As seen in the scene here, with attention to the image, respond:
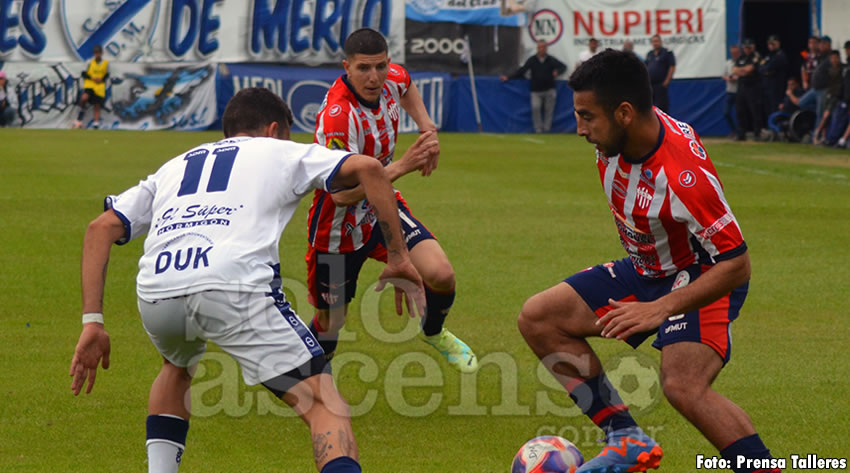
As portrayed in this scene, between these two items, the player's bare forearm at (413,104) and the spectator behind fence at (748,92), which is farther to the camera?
the spectator behind fence at (748,92)

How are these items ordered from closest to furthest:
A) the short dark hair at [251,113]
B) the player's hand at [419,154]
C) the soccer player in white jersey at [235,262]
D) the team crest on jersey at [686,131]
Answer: the soccer player in white jersey at [235,262], the short dark hair at [251,113], the team crest on jersey at [686,131], the player's hand at [419,154]

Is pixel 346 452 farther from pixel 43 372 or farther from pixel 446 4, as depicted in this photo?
pixel 446 4

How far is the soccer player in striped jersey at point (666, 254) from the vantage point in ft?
15.6

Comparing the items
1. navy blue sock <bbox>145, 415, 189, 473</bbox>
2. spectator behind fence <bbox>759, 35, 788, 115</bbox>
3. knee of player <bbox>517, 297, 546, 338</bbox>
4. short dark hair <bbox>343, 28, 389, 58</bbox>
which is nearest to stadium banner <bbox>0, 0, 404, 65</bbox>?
spectator behind fence <bbox>759, 35, 788, 115</bbox>

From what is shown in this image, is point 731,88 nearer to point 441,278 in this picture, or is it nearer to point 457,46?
point 457,46

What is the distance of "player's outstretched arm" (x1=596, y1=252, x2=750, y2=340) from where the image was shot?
4.67 metres

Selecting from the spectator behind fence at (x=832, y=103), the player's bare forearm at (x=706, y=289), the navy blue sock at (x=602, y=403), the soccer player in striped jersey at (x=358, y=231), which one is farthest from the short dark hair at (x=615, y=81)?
the spectator behind fence at (x=832, y=103)

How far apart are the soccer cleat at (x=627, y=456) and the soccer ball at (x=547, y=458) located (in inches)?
2.5

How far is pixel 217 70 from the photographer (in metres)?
32.0

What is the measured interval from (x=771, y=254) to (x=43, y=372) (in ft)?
24.2

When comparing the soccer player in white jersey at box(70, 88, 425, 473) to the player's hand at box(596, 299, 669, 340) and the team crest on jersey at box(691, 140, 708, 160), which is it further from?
the team crest on jersey at box(691, 140, 708, 160)

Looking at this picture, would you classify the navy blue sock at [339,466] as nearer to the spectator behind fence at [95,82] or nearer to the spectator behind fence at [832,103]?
the spectator behind fence at [832,103]

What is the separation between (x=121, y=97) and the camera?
3170 cm

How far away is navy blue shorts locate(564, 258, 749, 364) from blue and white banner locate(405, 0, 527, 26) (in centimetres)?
2827
